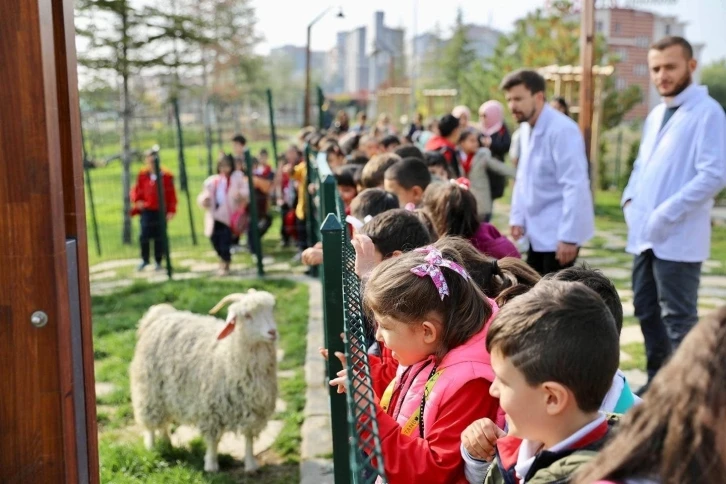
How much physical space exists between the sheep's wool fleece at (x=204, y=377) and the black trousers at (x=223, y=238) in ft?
18.0

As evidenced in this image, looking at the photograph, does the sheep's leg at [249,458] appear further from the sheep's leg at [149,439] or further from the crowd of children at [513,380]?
the crowd of children at [513,380]

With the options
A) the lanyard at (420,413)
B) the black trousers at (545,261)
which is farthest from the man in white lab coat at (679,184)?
the lanyard at (420,413)

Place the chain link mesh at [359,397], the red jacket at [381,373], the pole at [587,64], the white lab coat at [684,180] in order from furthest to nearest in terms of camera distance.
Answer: the pole at [587,64]
the white lab coat at [684,180]
the red jacket at [381,373]
the chain link mesh at [359,397]

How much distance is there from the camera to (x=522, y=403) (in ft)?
5.48

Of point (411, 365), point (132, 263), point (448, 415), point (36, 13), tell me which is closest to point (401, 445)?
point (448, 415)

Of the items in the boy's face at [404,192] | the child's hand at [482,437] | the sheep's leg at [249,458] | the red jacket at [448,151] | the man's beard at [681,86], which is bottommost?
the sheep's leg at [249,458]

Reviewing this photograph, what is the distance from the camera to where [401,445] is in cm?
206

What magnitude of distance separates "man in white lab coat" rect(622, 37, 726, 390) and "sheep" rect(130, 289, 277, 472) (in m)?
2.39

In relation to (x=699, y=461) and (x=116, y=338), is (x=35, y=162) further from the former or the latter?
(x=116, y=338)

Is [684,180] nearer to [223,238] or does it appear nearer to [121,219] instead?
[223,238]

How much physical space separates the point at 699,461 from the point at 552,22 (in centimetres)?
1946

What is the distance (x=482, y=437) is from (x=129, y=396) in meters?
4.65

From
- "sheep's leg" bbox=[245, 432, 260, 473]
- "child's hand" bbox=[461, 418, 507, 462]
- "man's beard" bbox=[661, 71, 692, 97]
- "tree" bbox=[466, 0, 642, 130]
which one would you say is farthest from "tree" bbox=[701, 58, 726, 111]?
"child's hand" bbox=[461, 418, 507, 462]

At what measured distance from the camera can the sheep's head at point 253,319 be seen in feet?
15.4
